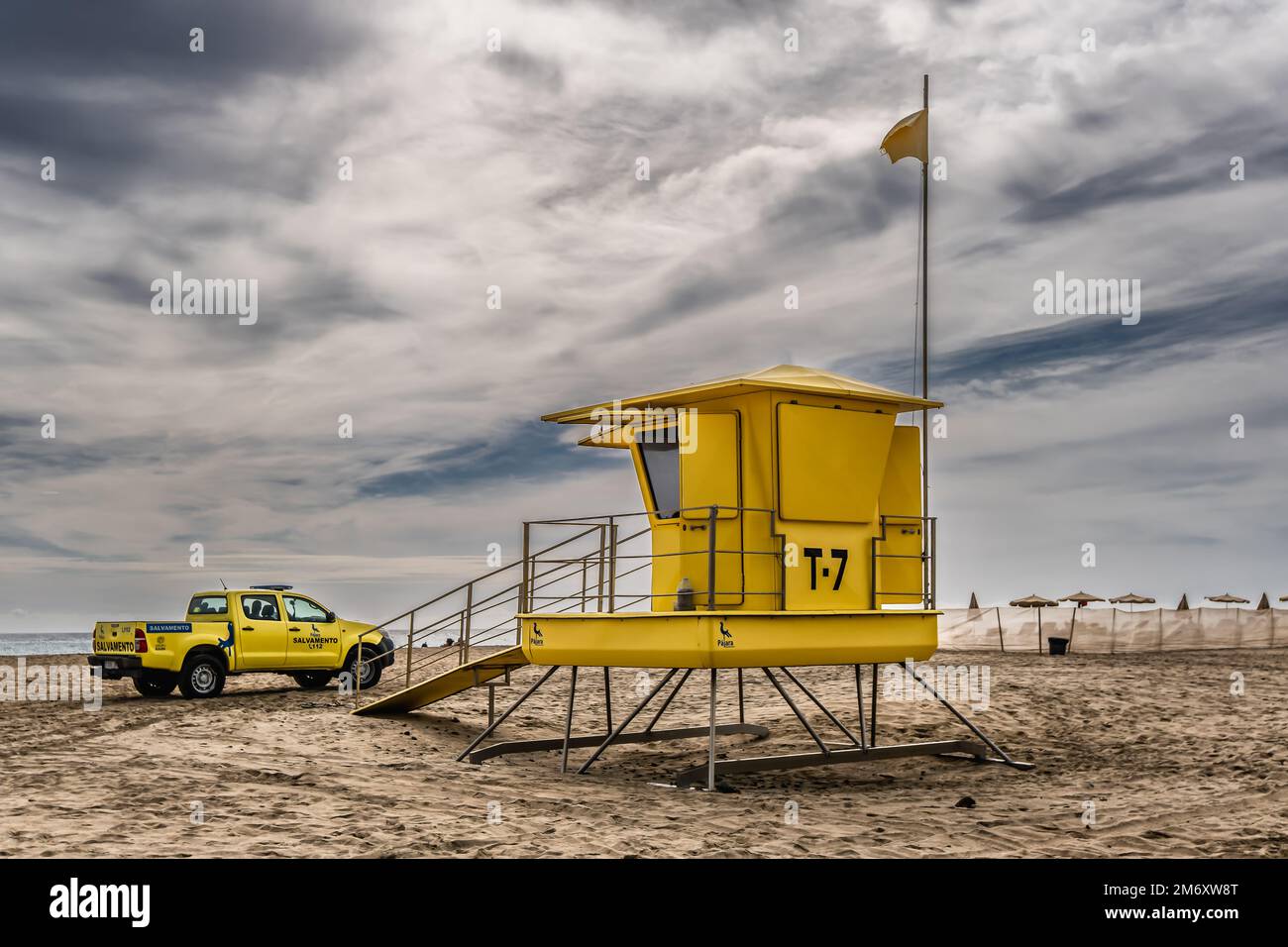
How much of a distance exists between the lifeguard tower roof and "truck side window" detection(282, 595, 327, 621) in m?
11.2

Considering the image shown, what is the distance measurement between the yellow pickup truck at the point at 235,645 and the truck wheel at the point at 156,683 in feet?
0.06

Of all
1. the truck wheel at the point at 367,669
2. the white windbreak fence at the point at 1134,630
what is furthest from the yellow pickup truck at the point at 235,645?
the white windbreak fence at the point at 1134,630

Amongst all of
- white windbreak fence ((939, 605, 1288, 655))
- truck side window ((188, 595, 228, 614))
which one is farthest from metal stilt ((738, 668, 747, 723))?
white windbreak fence ((939, 605, 1288, 655))

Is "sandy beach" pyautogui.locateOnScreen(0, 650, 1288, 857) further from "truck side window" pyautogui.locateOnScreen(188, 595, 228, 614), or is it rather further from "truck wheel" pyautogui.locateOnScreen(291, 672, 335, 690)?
"truck side window" pyautogui.locateOnScreen(188, 595, 228, 614)

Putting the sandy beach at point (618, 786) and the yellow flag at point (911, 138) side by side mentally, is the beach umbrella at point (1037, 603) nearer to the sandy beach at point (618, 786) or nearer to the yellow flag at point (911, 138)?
the sandy beach at point (618, 786)

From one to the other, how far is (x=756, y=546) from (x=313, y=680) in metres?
15.1

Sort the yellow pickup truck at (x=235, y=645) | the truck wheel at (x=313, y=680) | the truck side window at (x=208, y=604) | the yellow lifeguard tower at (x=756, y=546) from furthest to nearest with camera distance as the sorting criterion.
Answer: the truck wheel at (x=313, y=680)
the truck side window at (x=208, y=604)
the yellow pickup truck at (x=235, y=645)
the yellow lifeguard tower at (x=756, y=546)

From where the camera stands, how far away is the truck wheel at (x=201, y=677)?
23.6 m

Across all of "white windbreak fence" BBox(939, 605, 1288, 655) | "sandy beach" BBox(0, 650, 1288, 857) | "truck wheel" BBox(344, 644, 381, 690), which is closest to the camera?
"sandy beach" BBox(0, 650, 1288, 857)

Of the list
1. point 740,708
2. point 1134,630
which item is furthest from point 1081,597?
point 740,708

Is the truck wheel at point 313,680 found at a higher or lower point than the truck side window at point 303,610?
lower

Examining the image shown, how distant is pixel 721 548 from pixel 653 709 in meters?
9.71

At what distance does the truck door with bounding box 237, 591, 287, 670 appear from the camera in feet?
80.0
